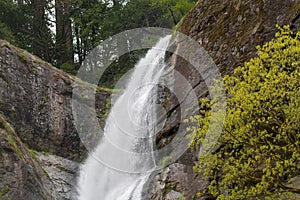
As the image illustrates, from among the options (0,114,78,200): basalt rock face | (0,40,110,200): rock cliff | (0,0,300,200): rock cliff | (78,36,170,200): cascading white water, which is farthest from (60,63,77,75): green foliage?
(0,114,78,200): basalt rock face

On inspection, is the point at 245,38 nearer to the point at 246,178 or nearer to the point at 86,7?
the point at 246,178

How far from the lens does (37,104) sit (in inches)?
674

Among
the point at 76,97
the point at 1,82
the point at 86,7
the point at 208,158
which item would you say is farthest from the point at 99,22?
the point at 208,158

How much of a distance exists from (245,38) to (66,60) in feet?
51.0

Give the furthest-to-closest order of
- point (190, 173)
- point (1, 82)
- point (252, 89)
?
1. point (1, 82)
2. point (190, 173)
3. point (252, 89)

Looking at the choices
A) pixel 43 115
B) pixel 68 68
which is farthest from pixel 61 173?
pixel 68 68

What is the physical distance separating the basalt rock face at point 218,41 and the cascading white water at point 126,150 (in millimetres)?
Answer: 1120

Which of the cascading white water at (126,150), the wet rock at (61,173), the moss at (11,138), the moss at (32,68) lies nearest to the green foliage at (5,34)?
Result: the moss at (32,68)

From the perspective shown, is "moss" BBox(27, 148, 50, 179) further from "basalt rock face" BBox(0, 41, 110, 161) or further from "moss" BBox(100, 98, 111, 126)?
"moss" BBox(100, 98, 111, 126)

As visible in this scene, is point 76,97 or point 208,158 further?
point 76,97

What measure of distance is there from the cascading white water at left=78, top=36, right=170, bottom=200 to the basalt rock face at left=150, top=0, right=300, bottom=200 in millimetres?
1120

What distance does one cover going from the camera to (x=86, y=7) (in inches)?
1049

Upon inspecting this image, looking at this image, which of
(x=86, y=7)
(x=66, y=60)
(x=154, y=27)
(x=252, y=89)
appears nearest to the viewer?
(x=252, y=89)

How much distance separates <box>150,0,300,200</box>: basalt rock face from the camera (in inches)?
421
